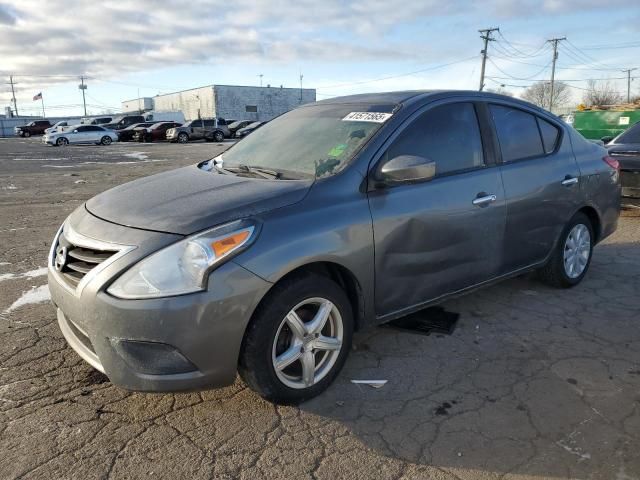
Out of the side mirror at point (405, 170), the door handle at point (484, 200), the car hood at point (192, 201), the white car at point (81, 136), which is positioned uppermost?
the white car at point (81, 136)

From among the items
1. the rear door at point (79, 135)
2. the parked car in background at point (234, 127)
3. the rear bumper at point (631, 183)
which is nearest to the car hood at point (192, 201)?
the rear bumper at point (631, 183)

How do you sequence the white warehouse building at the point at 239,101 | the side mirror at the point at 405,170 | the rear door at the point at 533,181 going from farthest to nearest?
the white warehouse building at the point at 239,101, the rear door at the point at 533,181, the side mirror at the point at 405,170

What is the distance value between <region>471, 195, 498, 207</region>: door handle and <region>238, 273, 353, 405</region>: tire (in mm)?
1246

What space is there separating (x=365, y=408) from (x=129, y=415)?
4.14 ft

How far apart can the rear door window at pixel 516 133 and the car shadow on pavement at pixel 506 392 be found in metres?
1.24

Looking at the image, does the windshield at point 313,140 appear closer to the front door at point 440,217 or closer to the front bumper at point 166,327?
the front door at point 440,217

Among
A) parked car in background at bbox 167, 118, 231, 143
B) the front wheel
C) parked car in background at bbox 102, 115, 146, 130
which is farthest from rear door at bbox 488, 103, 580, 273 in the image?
parked car in background at bbox 102, 115, 146, 130

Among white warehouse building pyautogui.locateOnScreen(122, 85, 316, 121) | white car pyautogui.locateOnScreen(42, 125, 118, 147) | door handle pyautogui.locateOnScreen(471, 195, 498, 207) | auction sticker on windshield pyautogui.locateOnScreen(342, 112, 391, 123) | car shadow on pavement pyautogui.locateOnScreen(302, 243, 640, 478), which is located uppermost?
white warehouse building pyautogui.locateOnScreen(122, 85, 316, 121)

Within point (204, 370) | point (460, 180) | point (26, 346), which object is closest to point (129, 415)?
point (204, 370)

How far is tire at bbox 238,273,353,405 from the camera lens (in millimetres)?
2656

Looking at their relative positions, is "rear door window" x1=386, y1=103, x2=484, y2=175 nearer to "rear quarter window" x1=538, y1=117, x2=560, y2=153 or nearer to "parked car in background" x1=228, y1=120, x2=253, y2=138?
"rear quarter window" x1=538, y1=117, x2=560, y2=153

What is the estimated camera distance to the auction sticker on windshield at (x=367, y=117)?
342 cm

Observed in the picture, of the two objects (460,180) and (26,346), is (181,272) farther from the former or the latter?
(460,180)

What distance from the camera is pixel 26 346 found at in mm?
3557
